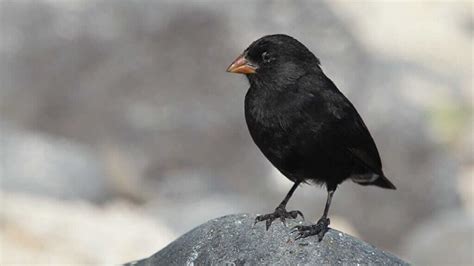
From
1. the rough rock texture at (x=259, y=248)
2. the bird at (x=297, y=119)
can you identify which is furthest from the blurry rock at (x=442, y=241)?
the rough rock texture at (x=259, y=248)

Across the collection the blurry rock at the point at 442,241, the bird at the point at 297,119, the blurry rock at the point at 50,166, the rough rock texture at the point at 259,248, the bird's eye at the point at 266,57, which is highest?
the blurry rock at the point at 50,166

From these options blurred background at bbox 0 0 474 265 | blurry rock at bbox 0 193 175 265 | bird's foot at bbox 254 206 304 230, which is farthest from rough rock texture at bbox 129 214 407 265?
blurred background at bbox 0 0 474 265

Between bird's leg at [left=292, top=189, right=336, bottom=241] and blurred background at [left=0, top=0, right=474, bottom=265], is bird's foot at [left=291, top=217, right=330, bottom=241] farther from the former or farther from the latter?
blurred background at [left=0, top=0, right=474, bottom=265]

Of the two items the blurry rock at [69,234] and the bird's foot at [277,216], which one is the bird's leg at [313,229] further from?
the blurry rock at [69,234]

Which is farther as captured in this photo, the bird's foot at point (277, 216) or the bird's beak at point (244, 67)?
the bird's beak at point (244, 67)

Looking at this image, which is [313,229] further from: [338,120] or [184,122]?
[184,122]

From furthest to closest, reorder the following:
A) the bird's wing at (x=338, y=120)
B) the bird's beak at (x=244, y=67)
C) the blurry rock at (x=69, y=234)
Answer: the blurry rock at (x=69, y=234) < the bird's beak at (x=244, y=67) < the bird's wing at (x=338, y=120)
